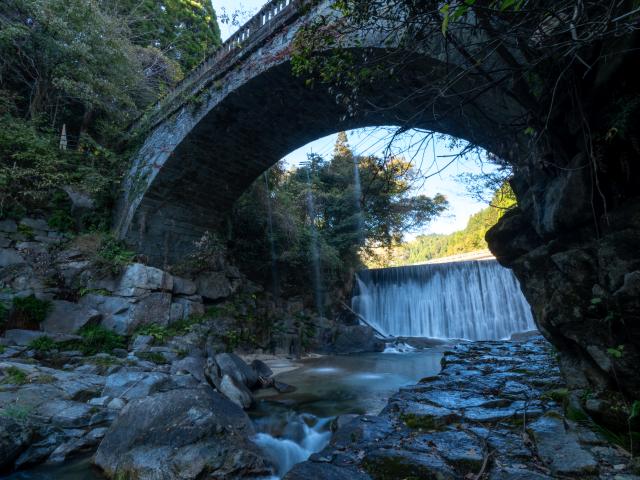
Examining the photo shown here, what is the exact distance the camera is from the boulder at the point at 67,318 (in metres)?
6.02

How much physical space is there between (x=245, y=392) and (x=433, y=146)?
14.0ft

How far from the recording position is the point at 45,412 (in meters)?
3.51

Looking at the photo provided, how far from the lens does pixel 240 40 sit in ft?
23.4

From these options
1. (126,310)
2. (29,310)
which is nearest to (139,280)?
(126,310)

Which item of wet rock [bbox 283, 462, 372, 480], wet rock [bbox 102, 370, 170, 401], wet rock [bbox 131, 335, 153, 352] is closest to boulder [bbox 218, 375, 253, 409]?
wet rock [bbox 102, 370, 170, 401]

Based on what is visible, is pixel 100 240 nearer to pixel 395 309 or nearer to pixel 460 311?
pixel 395 309

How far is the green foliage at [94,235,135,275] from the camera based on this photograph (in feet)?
23.7

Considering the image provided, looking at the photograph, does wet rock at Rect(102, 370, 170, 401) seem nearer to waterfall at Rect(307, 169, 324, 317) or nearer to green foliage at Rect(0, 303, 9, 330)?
green foliage at Rect(0, 303, 9, 330)

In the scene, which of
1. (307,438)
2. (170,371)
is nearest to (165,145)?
(170,371)

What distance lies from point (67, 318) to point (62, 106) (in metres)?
6.03

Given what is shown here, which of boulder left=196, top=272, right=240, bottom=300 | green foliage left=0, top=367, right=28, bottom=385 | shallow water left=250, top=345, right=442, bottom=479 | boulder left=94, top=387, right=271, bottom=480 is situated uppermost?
boulder left=196, top=272, right=240, bottom=300

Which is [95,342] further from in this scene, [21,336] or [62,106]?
[62,106]

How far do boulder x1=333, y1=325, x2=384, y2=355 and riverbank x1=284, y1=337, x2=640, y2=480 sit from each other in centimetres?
659

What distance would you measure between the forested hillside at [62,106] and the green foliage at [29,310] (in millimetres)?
2219
